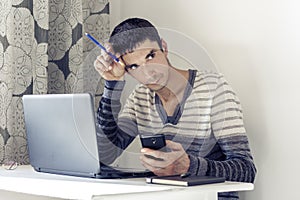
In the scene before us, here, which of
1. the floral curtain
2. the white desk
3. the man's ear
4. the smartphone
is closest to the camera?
the white desk

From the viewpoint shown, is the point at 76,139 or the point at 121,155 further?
the point at 121,155

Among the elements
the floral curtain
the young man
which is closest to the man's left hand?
the young man

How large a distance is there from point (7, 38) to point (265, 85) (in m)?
0.83

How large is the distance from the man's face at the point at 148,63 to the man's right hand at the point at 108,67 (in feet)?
0.11

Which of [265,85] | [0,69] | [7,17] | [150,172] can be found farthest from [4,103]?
[265,85]

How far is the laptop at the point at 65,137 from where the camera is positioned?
1425 millimetres

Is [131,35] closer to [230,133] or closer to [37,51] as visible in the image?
[230,133]

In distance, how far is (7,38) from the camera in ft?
6.10

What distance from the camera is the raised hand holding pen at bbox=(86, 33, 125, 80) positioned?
1.51 meters

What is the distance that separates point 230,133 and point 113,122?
0.33 metres

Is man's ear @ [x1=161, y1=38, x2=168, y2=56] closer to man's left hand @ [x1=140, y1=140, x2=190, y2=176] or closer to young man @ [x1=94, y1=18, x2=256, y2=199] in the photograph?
young man @ [x1=94, y1=18, x2=256, y2=199]

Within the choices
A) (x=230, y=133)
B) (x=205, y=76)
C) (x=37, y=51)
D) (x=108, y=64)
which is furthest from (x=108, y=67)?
(x=37, y=51)

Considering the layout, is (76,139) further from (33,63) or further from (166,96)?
(33,63)

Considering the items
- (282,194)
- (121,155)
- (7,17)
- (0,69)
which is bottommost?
(282,194)
